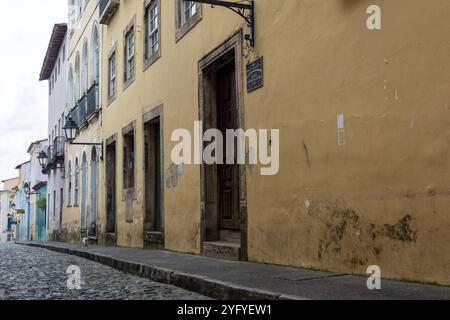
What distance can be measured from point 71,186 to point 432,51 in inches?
722

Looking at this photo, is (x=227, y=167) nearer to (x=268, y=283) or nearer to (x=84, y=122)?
(x=268, y=283)

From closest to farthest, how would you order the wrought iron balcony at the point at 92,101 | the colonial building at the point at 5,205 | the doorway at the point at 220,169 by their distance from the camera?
the doorway at the point at 220,169, the wrought iron balcony at the point at 92,101, the colonial building at the point at 5,205

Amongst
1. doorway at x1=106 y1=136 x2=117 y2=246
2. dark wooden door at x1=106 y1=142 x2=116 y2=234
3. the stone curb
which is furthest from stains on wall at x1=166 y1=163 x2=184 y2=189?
dark wooden door at x1=106 y1=142 x2=116 y2=234

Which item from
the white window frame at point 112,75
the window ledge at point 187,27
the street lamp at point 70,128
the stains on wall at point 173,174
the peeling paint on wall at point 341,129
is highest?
the white window frame at point 112,75

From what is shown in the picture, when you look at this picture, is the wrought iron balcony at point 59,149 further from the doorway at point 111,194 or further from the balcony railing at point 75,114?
the doorway at point 111,194

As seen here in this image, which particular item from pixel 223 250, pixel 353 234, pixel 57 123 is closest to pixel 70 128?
pixel 223 250

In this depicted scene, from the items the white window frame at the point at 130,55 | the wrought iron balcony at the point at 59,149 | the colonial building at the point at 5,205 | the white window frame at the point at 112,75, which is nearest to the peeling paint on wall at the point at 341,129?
the white window frame at the point at 130,55

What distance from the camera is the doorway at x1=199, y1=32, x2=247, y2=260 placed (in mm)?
7680

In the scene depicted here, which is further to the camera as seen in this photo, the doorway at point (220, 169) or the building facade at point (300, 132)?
the doorway at point (220, 169)

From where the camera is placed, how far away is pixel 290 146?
5.91m

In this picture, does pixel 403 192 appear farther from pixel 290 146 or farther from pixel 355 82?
pixel 290 146

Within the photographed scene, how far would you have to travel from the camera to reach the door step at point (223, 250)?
276 inches

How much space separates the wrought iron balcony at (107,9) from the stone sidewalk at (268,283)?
8812 mm
